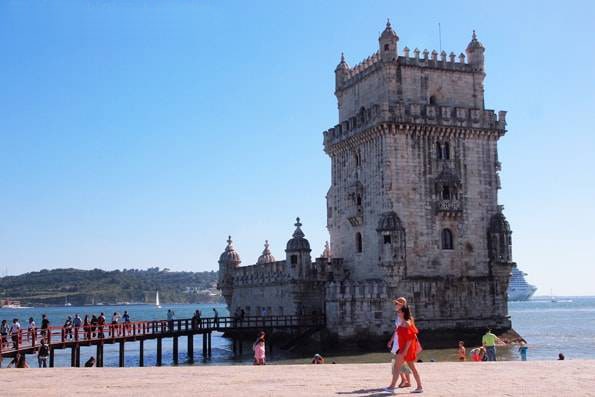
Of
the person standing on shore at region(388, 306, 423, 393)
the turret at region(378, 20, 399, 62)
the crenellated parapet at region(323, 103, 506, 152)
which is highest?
the turret at region(378, 20, 399, 62)

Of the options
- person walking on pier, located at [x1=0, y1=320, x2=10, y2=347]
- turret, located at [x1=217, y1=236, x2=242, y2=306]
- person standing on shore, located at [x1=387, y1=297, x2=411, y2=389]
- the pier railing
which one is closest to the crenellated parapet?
the pier railing

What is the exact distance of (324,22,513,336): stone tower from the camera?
48.0 metres

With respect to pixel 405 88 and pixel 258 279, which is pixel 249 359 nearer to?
pixel 258 279

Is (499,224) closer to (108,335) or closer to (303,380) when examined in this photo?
(108,335)

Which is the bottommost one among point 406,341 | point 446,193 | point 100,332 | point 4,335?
point 100,332

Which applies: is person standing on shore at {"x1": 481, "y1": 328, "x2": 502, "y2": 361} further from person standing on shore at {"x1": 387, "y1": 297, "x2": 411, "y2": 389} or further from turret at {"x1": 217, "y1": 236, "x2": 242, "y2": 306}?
turret at {"x1": 217, "y1": 236, "x2": 242, "y2": 306}

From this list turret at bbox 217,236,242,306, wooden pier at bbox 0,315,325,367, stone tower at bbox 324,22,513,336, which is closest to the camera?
wooden pier at bbox 0,315,325,367

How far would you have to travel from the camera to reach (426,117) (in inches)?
1960

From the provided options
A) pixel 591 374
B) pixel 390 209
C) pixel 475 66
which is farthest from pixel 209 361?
pixel 591 374

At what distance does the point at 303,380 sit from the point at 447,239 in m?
33.8

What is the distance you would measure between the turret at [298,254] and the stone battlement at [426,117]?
714 cm

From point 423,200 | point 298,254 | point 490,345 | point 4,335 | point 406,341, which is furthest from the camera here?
point 298,254

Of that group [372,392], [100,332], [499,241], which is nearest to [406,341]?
[372,392]

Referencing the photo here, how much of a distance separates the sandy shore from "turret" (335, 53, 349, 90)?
37217mm
